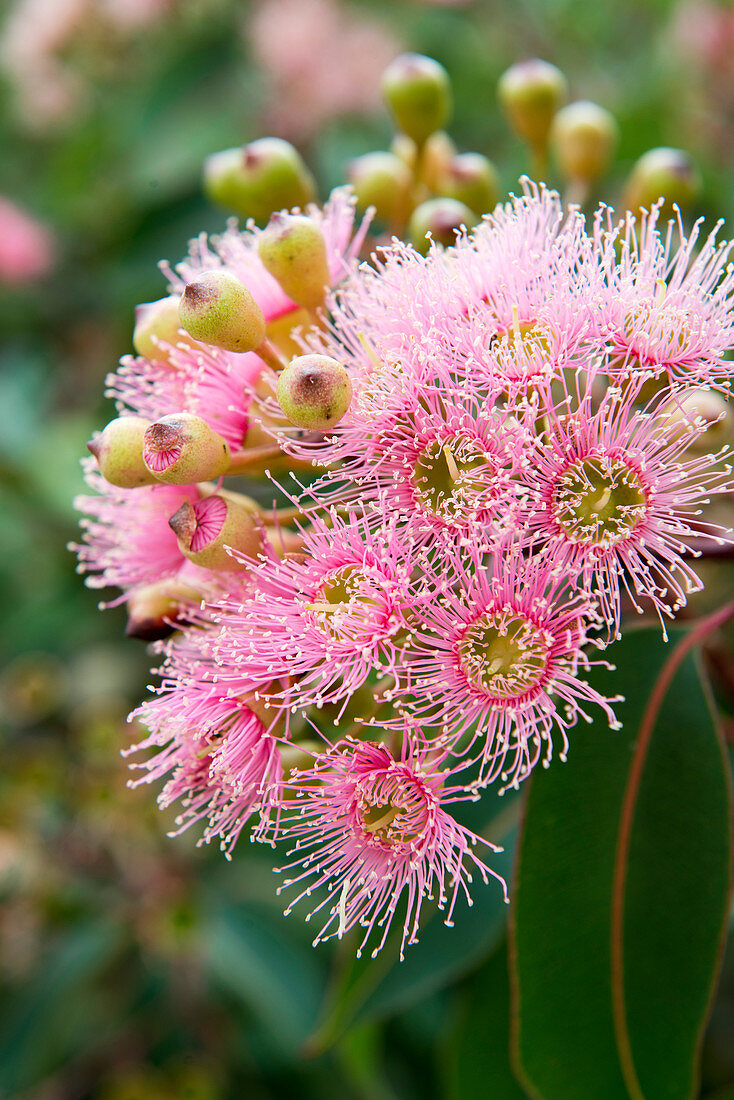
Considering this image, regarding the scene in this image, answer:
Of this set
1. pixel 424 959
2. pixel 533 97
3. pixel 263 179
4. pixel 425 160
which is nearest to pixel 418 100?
pixel 425 160

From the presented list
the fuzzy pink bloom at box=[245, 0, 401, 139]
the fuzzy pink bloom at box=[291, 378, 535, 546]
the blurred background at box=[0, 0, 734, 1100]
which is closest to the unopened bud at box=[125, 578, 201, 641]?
the fuzzy pink bloom at box=[291, 378, 535, 546]

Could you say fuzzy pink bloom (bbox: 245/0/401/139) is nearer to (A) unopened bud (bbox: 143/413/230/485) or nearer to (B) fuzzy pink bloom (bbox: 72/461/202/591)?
(B) fuzzy pink bloom (bbox: 72/461/202/591)

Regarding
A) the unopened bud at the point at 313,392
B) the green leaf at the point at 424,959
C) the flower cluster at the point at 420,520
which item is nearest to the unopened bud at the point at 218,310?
the flower cluster at the point at 420,520

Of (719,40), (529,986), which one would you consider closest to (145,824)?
(529,986)

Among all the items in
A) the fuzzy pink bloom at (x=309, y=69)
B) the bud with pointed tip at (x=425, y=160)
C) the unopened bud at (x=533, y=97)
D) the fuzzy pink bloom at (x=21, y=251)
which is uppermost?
the fuzzy pink bloom at (x=309, y=69)

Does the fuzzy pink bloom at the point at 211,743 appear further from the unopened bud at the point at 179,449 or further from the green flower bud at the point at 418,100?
the green flower bud at the point at 418,100

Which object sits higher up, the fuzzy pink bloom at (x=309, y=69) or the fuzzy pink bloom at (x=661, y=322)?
the fuzzy pink bloom at (x=309, y=69)
